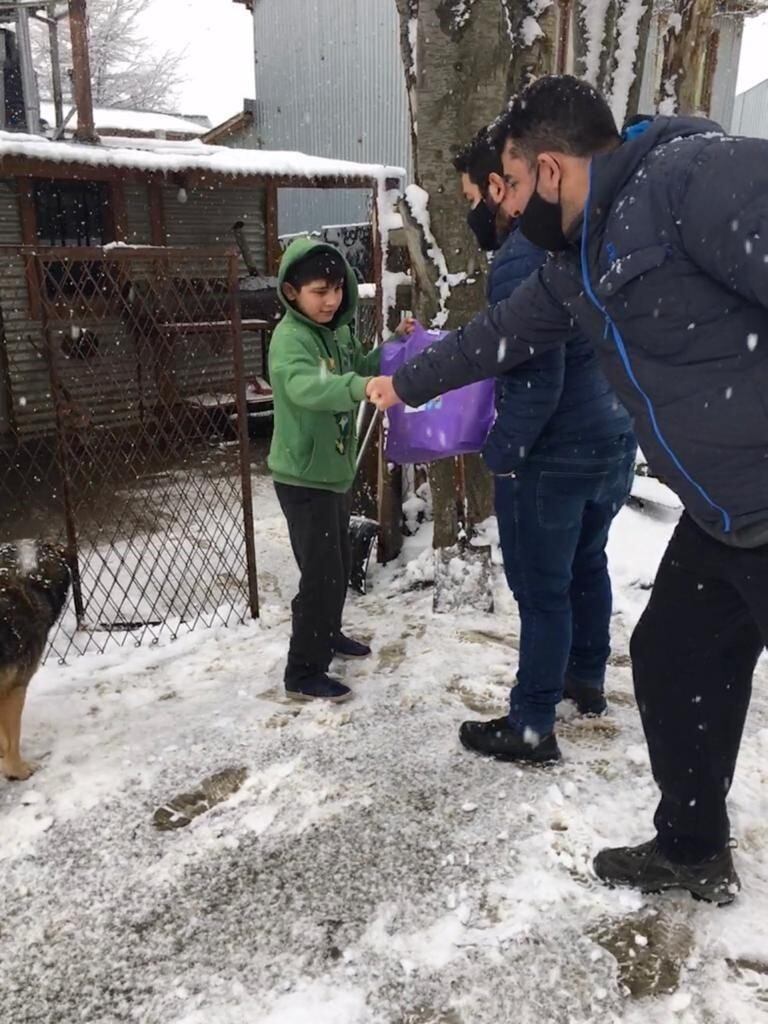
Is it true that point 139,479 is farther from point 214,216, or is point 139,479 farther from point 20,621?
point 214,216

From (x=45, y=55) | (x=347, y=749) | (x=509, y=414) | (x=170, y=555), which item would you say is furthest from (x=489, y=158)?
(x=45, y=55)

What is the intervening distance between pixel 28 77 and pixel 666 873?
12140 mm

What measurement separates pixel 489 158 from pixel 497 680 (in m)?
2.14

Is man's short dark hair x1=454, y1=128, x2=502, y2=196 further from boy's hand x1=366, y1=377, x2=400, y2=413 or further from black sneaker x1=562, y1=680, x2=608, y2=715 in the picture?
black sneaker x1=562, y1=680, x2=608, y2=715

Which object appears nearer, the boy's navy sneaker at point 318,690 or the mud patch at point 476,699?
the mud patch at point 476,699

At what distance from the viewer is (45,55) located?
28.5 m

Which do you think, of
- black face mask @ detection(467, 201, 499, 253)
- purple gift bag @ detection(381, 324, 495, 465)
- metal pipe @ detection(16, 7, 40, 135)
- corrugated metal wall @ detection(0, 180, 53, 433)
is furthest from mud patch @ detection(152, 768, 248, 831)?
metal pipe @ detection(16, 7, 40, 135)

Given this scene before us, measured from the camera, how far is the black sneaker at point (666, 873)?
2.14m

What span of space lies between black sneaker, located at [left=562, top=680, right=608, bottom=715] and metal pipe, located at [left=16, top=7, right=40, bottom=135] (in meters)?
10.8

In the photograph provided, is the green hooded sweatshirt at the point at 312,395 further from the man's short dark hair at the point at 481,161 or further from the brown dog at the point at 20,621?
the brown dog at the point at 20,621

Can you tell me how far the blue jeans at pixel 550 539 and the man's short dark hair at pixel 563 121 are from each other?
3.32 ft

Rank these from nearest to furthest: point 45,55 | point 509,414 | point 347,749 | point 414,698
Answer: point 509,414
point 347,749
point 414,698
point 45,55

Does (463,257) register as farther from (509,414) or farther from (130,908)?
(130,908)

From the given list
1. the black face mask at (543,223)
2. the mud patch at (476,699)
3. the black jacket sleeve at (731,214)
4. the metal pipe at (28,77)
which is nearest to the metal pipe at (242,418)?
the mud patch at (476,699)
